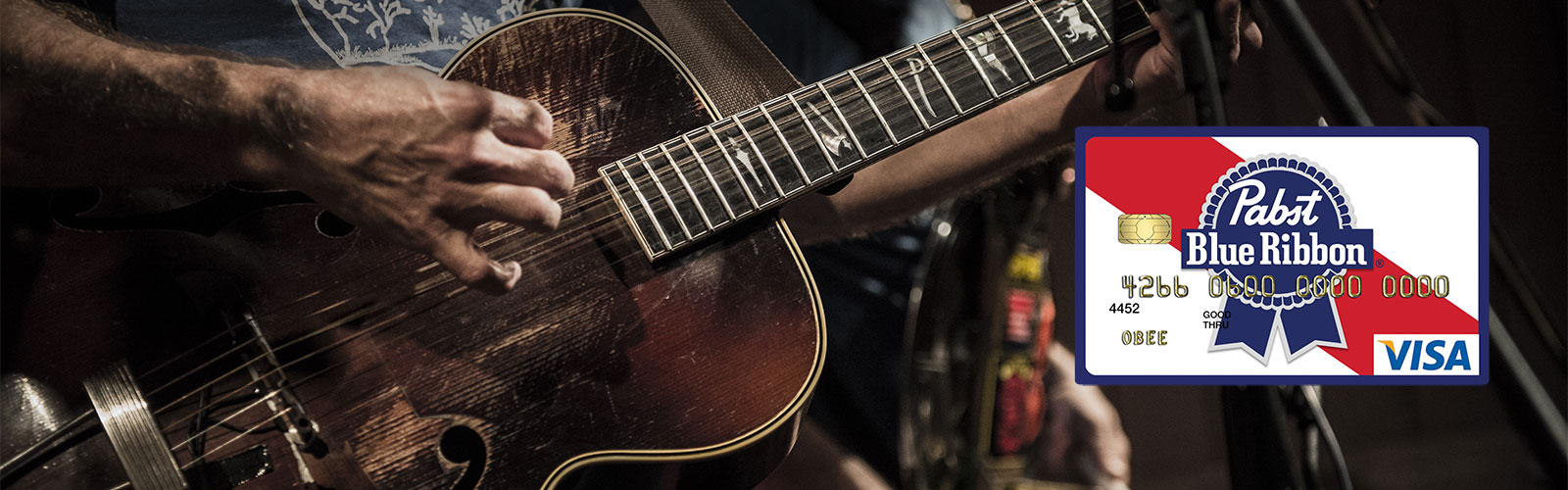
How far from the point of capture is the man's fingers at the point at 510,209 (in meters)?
0.69

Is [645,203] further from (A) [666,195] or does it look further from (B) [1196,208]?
(B) [1196,208]

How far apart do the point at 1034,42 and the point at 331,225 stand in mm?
664

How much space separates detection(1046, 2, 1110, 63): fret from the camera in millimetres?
961

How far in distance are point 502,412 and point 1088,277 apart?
1.95 ft

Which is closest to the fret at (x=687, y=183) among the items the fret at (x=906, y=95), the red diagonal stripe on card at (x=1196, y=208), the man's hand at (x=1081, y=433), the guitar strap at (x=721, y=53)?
the guitar strap at (x=721, y=53)

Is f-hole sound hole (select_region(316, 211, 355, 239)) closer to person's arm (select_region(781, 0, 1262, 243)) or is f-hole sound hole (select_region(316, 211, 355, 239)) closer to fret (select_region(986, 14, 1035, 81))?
person's arm (select_region(781, 0, 1262, 243))

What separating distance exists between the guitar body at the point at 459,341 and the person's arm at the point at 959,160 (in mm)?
333

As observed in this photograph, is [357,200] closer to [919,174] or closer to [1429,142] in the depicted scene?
[919,174]

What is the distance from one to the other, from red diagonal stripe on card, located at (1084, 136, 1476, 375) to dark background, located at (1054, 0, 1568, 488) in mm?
870

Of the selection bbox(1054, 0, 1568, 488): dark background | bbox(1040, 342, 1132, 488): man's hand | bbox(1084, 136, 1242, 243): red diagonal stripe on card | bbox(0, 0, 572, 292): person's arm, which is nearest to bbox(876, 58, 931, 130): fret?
bbox(1084, 136, 1242, 243): red diagonal stripe on card

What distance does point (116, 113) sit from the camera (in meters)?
0.72

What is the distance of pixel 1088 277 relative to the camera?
0.99m

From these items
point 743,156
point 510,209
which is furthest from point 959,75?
point 510,209

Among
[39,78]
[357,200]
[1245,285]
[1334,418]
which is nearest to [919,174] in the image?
[1245,285]
